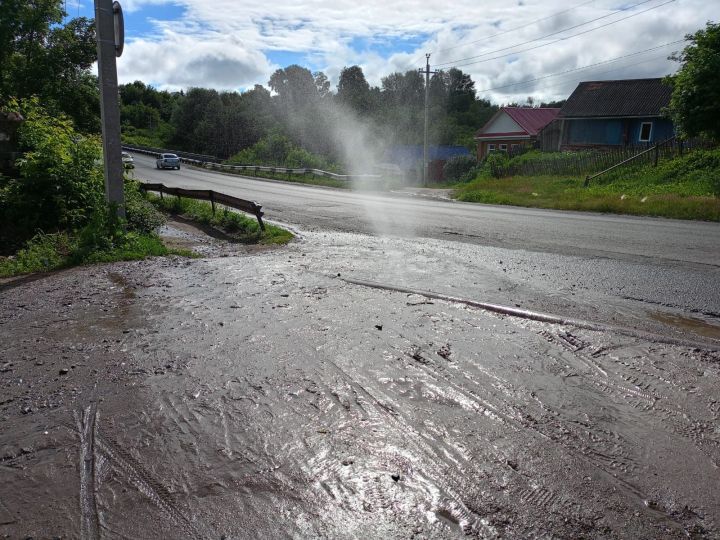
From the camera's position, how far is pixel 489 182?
30031 mm

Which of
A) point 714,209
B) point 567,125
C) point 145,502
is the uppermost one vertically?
point 567,125

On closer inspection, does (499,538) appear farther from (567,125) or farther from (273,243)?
(567,125)

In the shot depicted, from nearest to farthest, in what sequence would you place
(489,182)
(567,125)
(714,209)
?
(714,209) → (489,182) → (567,125)

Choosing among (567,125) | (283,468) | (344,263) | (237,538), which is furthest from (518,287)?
(567,125)

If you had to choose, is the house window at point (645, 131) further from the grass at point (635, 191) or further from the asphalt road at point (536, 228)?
the asphalt road at point (536, 228)

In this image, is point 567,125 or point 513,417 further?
point 567,125

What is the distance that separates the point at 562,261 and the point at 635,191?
1511 centimetres

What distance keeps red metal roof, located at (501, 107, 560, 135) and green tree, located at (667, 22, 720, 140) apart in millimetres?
29974

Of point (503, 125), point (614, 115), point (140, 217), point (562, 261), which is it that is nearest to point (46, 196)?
point (140, 217)

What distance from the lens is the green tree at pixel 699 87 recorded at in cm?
1988

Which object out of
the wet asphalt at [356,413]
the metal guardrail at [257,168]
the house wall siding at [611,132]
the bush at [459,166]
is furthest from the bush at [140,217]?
the house wall siding at [611,132]

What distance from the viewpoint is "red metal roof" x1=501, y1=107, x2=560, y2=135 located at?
169 ft

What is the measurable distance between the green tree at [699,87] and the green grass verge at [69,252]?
1929 centimetres

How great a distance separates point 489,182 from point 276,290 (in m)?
24.6
